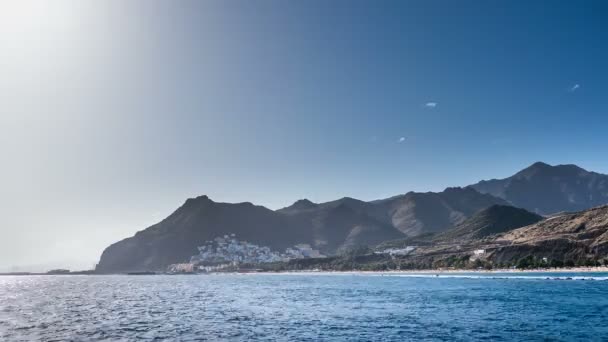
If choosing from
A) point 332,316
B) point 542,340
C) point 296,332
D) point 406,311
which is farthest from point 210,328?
point 542,340

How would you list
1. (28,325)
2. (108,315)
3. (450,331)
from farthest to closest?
(108,315)
(28,325)
(450,331)

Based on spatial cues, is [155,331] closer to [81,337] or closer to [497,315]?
[81,337]

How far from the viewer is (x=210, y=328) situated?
246ft

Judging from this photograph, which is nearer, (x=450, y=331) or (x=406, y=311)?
(x=450, y=331)

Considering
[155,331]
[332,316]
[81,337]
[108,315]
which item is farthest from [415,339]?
[108,315]

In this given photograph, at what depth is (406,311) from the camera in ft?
305

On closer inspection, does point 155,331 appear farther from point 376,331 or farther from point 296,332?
point 376,331

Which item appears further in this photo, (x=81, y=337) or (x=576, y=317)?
(x=576, y=317)

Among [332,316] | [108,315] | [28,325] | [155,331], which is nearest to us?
[155,331]

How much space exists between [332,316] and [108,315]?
49340 mm

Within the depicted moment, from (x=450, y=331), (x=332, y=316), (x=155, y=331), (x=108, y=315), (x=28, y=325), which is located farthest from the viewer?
(x=108, y=315)

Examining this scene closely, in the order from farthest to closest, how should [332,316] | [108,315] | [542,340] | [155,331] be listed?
1. [108,315]
2. [332,316]
3. [155,331]
4. [542,340]

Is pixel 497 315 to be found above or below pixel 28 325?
below

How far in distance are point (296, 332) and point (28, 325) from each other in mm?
51148
